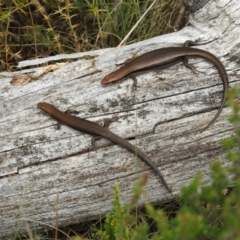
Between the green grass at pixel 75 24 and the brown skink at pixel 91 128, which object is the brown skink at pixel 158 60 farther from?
the green grass at pixel 75 24

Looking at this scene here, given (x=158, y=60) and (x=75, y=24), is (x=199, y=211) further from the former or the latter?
(x=75, y=24)

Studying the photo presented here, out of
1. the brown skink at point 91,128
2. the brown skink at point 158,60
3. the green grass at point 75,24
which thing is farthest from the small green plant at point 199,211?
the green grass at point 75,24

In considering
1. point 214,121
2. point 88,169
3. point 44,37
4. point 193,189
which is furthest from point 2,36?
point 193,189

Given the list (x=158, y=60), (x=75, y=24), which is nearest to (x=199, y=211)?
(x=158, y=60)

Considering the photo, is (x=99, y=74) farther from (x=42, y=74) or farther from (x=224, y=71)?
(x=224, y=71)

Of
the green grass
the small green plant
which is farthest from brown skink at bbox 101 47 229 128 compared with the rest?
the small green plant

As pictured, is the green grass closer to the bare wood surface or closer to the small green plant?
the bare wood surface
